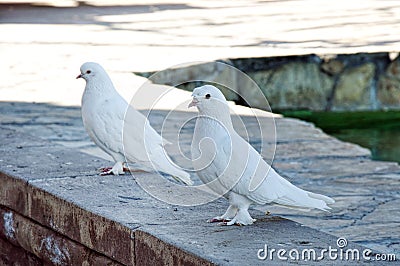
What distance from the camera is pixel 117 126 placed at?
3.73 m

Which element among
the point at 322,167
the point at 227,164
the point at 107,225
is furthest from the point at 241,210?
the point at 322,167

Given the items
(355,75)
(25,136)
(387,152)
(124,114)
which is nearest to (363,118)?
(355,75)

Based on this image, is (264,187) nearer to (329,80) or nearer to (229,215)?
(229,215)

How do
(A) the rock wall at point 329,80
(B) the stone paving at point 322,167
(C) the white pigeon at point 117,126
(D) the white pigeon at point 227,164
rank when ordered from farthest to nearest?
(A) the rock wall at point 329,80
(B) the stone paving at point 322,167
(C) the white pigeon at point 117,126
(D) the white pigeon at point 227,164

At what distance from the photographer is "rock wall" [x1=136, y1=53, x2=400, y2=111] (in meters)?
7.56

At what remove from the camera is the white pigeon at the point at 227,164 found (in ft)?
9.56

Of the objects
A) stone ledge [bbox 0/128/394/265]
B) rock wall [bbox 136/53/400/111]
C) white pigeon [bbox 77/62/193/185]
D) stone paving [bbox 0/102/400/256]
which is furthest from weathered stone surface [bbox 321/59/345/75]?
white pigeon [bbox 77/62/193/185]

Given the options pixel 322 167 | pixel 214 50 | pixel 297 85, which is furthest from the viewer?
pixel 214 50

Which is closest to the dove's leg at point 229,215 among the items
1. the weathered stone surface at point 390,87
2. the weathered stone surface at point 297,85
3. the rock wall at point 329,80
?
the rock wall at point 329,80

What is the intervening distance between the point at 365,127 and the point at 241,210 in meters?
4.57

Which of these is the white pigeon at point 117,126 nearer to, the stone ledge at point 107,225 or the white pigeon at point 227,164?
the stone ledge at point 107,225

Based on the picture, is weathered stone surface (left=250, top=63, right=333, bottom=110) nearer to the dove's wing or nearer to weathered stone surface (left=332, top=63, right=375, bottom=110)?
weathered stone surface (left=332, top=63, right=375, bottom=110)

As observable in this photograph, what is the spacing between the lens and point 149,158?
3.71m

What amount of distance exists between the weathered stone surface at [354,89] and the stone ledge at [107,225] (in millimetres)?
3585
